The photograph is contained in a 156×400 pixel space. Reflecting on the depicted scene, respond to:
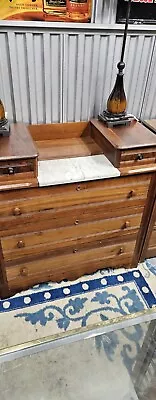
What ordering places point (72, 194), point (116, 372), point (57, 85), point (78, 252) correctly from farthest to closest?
point (78, 252)
point (57, 85)
point (72, 194)
point (116, 372)

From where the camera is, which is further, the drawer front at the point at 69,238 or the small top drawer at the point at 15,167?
the drawer front at the point at 69,238

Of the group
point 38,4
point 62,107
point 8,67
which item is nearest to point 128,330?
point 62,107

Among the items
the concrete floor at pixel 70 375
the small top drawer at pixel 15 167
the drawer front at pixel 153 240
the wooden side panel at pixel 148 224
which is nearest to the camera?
the concrete floor at pixel 70 375

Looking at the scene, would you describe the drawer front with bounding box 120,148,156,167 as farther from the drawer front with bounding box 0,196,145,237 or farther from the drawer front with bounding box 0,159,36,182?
the drawer front with bounding box 0,159,36,182

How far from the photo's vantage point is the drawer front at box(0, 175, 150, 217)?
128cm

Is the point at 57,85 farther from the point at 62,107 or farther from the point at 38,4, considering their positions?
the point at 38,4

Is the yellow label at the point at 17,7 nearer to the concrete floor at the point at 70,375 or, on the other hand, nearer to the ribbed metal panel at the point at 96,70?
the ribbed metal panel at the point at 96,70

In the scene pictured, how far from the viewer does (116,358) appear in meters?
1.19

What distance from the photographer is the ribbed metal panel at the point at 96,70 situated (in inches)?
56.8

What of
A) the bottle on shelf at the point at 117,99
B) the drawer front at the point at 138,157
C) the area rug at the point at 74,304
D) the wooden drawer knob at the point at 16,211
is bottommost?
the area rug at the point at 74,304

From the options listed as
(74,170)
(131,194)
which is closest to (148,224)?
(131,194)

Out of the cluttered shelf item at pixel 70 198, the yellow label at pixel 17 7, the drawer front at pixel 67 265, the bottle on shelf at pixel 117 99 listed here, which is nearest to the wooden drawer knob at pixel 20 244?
the cluttered shelf item at pixel 70 198

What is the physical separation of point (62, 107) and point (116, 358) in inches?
48.3

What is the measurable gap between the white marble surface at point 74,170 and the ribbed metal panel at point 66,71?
0.35m
